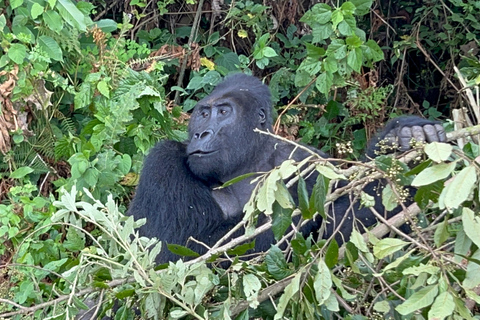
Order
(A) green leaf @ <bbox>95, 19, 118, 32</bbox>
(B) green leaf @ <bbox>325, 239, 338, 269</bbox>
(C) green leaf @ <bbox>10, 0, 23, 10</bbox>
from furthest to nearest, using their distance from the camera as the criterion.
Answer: (A) green leaf @ <bbox>95, 19, 118, 32</bbox>
(C) green leaf @ <bbox>10, 0, 23, 10</bbox>
(B) green leaf @ <bbox>325, 239, 338, 269</bbox>

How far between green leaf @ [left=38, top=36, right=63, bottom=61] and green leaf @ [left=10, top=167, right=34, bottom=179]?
65 centimetres

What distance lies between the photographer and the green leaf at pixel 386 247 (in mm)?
2072

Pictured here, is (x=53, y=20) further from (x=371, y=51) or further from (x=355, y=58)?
(x=371, y=51)

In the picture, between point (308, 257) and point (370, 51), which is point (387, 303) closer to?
point (308, 257)

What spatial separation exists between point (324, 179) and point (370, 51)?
7.39 ft

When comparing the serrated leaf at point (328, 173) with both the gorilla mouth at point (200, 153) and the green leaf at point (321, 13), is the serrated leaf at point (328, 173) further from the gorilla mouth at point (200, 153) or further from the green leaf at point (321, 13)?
the green leaf at point (321, 13)

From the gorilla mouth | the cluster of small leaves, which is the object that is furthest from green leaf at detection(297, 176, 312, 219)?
the cluster of small leaves

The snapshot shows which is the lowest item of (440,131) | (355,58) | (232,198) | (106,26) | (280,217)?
(232,198)

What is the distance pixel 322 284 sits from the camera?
2168 millimetres

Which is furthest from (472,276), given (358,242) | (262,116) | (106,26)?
(106,26)

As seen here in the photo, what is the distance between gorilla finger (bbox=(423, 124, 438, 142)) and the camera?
3.41m

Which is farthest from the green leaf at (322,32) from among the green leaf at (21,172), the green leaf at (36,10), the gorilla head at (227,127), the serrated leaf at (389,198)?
the serrated leaf at (389,198)

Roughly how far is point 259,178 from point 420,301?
1506mm

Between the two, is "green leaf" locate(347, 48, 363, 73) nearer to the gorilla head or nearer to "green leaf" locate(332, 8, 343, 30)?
"green leaf" locate(332, 8, 343, 30)
